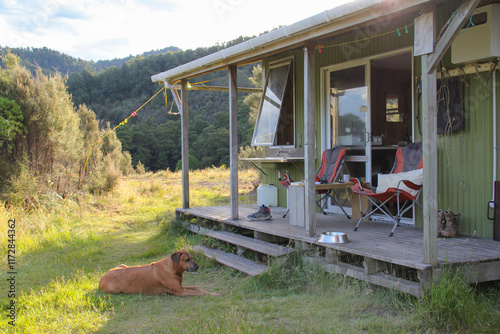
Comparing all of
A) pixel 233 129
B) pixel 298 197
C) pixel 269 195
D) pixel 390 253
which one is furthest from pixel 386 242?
pixel 269 195

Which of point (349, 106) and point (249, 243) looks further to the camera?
point (349, 106)

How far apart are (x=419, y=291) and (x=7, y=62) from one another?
9.21 m

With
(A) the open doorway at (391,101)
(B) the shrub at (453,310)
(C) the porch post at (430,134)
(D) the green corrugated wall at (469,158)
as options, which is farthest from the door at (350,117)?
(B) the shrub at (453,310)

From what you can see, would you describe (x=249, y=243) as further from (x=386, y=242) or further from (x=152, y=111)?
(x=152, y=111)

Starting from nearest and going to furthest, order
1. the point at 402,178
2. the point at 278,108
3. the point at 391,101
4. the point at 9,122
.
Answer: the point at 402,178 < the point at 278,108 < the point at 391,101 < the point at 9,122

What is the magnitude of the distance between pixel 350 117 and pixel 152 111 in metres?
28.0

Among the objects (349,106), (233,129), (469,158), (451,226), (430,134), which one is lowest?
(451,226)

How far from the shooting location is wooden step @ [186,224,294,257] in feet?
14.3

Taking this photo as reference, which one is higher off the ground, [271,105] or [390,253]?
[271,105]

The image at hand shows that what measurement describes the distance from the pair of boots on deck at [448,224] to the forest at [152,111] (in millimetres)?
19175

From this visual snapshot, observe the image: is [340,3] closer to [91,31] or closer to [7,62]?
[91,31]

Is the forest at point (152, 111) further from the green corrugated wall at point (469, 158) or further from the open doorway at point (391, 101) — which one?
the green corrugated wall at point (469, 158)

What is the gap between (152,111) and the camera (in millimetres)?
32094

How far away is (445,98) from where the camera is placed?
14.5 ft
